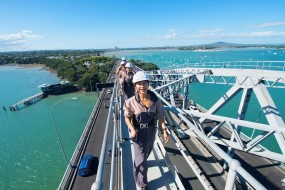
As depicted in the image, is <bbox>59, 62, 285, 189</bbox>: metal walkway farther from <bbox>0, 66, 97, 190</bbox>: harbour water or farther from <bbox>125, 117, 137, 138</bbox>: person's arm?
<bbox>0, 66, 97, 190</bbox>: harbour water

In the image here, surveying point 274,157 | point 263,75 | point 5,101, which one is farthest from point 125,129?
point 5,101

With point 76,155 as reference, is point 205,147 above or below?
above

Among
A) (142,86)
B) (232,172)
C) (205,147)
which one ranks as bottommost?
(205,147)

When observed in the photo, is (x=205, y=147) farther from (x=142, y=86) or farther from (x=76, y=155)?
(x=142, y=86)

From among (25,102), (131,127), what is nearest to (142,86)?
(131,127)

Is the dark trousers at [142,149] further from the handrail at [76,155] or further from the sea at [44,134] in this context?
the sea at [44,134]

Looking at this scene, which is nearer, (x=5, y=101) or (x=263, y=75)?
(x=263, y=75)

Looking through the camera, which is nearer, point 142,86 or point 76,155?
point 142,86

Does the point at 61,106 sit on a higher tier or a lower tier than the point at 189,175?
lower

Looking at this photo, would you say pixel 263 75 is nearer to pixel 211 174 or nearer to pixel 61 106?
pixel 211 174
